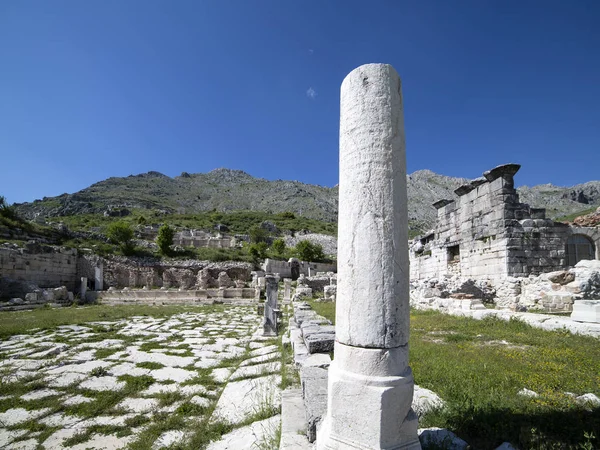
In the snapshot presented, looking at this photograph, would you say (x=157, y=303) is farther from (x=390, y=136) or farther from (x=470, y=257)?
(x=390, y=136)

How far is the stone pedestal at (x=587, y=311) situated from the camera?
19.3 feet

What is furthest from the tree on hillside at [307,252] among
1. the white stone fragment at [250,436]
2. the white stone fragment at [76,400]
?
the white stone fragment at [250,436]

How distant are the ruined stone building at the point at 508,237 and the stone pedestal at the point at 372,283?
1043cm

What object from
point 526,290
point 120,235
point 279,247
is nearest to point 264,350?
point 526,290

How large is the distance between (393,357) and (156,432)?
8.55ft

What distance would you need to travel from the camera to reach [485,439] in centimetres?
245

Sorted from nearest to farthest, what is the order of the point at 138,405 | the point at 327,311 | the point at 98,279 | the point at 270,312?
the point at 138,405 → the point at 270,312 → the point at 327,311 → the point at 98,279

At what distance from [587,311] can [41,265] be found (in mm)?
25023

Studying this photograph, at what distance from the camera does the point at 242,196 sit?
4080 inches

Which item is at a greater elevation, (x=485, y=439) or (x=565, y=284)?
(x=565, y=284)

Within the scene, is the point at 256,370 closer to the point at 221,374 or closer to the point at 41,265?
the point at 221,374

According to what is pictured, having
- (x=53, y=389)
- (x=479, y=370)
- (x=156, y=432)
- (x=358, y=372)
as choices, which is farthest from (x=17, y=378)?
(x=479, y=370)

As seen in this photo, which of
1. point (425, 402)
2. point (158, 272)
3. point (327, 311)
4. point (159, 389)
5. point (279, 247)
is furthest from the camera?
point (279, 247)

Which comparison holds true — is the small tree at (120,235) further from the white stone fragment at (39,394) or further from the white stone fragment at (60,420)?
the white stone fragment at (60,420)
